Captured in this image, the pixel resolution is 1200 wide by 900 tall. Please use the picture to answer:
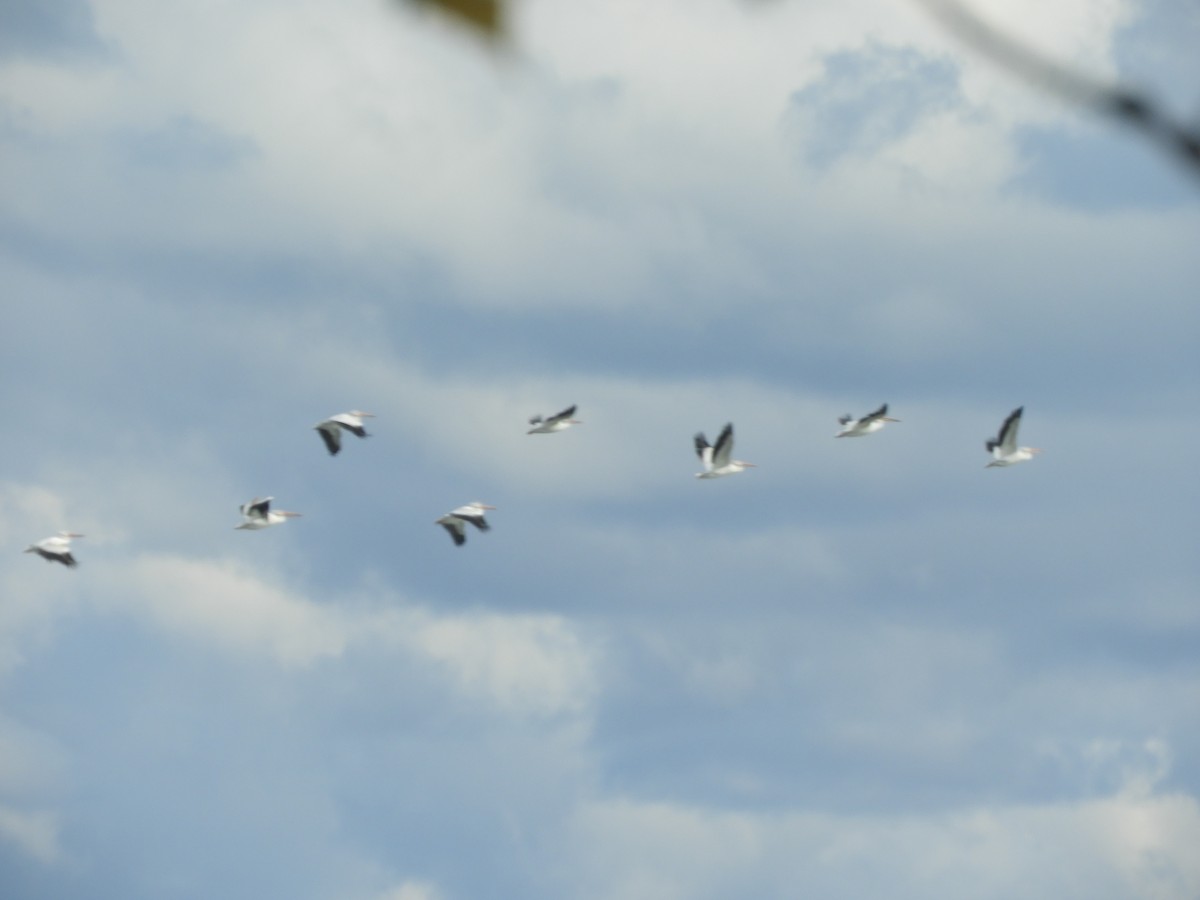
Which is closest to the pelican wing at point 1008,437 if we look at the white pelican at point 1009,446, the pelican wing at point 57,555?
the white pelican at point 1009,446

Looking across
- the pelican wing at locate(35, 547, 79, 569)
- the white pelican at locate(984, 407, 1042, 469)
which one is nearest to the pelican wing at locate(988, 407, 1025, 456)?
the white pelican at locate(984, 407, 1042, 469)

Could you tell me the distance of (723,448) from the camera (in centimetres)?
8219

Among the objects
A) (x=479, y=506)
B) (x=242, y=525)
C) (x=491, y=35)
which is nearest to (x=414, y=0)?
(x=491, y=35)

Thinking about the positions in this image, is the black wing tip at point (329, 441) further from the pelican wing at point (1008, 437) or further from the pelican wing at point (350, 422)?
the pelican wing at point (1008, 437)

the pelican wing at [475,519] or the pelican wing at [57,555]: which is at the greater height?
the pelican wing at [475,519]

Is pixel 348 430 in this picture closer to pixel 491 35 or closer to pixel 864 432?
pixel 864 432

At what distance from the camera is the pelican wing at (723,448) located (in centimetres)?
8206

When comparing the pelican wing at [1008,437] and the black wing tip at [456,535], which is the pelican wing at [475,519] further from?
the pelican wing at [1008,437]

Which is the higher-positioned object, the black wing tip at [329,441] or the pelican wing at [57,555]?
the black wing tip at [329,441]

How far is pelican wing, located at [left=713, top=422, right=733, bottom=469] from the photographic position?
82.1 m

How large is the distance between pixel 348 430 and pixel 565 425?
8486 millimetres

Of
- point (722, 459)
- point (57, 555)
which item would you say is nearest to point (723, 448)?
point (722, 459)

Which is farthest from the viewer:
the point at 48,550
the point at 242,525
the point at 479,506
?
the point at 479,506

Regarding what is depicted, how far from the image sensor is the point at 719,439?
82.3m
